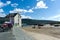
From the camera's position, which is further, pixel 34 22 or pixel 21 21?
pixel 34 22

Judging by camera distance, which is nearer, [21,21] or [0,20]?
[0,20]

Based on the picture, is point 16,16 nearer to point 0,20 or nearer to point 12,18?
point 12,18

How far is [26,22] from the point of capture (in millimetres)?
110938

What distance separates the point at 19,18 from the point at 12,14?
7.67 m

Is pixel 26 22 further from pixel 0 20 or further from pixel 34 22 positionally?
pixel 0 20

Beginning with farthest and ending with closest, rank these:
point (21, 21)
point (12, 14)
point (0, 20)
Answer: point (12, 14) → point (21, 21) → point (0, 20)

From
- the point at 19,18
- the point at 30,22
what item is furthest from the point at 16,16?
the point at 30,22

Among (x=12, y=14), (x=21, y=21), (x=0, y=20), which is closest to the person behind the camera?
(x=0, y=20)

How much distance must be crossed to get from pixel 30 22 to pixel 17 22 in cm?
1400

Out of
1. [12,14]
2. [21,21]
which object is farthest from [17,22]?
[12,14]

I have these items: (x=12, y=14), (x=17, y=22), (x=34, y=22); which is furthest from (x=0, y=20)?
(x=34, y=22)

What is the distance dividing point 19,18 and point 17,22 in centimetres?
571

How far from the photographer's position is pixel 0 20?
9594 centimetres

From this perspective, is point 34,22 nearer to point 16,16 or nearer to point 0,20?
point 16,16
